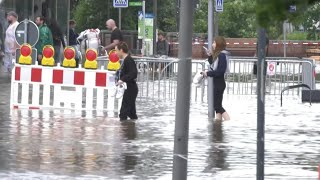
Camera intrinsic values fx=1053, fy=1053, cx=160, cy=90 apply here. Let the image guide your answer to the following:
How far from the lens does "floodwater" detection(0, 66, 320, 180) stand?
1225cm

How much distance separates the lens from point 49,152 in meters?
13.9

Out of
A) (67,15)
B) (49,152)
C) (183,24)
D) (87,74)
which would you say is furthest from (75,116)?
(67,15)

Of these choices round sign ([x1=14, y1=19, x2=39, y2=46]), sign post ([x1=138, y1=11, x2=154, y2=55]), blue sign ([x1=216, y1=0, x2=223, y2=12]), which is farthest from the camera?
sign post ([x1=138, y1=11, x2=154, y2=55])

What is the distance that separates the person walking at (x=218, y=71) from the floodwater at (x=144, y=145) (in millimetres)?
289

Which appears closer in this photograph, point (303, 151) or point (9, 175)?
point (9, 175)

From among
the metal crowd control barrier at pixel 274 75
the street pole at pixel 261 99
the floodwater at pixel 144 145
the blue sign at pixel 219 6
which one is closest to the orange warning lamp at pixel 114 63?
the floodwater at pixel 144 145

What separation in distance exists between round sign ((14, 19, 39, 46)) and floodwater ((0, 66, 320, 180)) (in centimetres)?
516

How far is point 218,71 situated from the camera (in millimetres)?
Result: 18344

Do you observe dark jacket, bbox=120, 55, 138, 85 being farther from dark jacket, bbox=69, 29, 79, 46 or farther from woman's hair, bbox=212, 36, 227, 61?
dark jacket, bbox=69, 29, 79, 46

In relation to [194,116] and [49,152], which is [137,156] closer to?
[49,152]

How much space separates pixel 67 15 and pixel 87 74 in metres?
18.9

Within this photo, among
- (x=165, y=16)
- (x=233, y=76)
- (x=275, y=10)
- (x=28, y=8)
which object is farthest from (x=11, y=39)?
(x=165, y=16)

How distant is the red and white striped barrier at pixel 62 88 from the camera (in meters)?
20.3

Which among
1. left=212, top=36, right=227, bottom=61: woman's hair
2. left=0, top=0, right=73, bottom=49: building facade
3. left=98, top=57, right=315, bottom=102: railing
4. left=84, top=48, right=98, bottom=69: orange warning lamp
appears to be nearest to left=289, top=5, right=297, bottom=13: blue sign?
left=212, top=36, right=227, bottom=61: woman's hair
